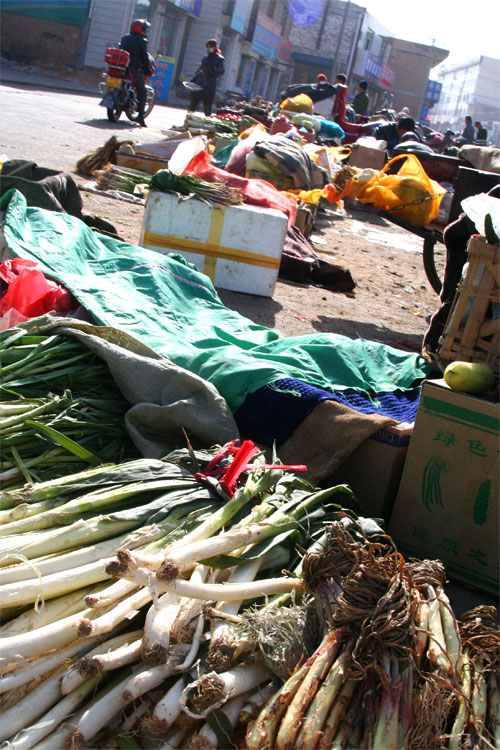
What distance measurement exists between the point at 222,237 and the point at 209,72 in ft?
47.0

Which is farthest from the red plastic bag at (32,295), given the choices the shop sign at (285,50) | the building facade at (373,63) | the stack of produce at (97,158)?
the shop sign at (285,50)

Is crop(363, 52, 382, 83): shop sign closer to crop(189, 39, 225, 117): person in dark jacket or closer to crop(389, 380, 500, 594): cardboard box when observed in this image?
crop(189, 39, 225, 117): person in dark jacket

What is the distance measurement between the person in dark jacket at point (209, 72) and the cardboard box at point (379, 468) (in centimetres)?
1700

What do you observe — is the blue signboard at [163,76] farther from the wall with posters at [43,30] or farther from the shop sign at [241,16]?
the shop sign at [241,16]

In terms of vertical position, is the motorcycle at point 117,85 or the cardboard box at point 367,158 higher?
the motorcycle at point 117,85

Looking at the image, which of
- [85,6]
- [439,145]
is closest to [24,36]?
[85,6]

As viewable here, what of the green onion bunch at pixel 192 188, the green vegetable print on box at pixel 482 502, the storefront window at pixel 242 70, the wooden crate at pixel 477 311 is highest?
the storefront window at pixel 242 70

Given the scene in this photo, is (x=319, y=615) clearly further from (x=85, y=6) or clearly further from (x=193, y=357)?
(x=85, y=6)

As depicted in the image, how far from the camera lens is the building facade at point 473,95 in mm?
46938

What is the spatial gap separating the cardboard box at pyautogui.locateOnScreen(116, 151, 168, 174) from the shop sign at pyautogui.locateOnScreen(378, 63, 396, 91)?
56.3 meters

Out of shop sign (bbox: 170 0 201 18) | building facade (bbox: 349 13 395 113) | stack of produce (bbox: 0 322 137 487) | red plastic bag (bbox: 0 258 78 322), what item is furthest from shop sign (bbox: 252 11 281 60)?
stack of produce (bbox: 0 322 137 487)

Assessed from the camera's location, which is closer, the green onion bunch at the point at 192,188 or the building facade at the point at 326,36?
the green onion bunch at the point at 192,188

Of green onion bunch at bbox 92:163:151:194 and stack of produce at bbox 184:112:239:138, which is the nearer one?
green onion bunch at bbox 92:163:151:194

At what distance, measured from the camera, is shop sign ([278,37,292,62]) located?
4951 centimetres
